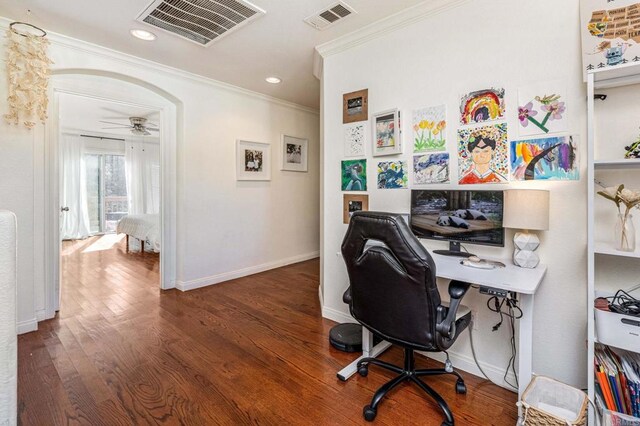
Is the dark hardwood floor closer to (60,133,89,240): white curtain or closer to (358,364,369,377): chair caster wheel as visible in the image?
(358,364,369,377): chair caster wheel

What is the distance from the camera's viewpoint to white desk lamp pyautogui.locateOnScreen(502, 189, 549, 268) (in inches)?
62.3

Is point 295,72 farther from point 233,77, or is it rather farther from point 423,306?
point 423,306

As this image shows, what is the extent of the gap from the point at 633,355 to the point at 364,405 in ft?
4.38

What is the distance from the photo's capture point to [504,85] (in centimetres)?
184

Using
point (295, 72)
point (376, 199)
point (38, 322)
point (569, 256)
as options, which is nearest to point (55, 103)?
point (38, 322)

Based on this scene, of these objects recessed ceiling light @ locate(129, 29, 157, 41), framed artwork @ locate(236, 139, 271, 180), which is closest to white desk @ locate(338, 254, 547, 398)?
recessed ceiling light @ locate(129, 29, 157, 41)

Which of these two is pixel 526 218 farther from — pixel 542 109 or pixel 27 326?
pixel 27 326

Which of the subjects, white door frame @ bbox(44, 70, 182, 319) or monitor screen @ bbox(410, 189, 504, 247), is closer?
monitor screen @ bbox(410, 189, 504, 247)

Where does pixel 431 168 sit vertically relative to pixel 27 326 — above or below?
above

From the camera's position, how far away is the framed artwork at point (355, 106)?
2.52 m

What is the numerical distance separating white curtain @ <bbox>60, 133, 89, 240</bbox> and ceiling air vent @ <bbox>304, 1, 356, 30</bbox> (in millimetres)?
6868

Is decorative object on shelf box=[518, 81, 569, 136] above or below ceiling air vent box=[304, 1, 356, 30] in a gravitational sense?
below

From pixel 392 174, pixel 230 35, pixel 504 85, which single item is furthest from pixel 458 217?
pixel 230 35

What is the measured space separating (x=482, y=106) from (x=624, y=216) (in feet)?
3.12
